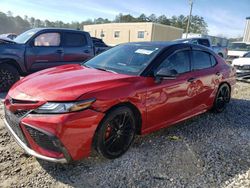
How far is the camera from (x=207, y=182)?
10.1 ft

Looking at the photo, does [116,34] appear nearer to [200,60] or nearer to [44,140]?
[200,60]

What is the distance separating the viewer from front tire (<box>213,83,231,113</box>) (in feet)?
17.9

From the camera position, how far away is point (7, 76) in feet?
22.8

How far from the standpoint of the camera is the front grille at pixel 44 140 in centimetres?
272

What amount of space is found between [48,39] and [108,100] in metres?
5.39

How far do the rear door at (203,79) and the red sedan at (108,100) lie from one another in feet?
0.06

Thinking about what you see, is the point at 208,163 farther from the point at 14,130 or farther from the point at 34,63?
the point at 34,63

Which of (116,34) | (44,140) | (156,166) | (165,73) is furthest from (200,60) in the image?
(116,34)

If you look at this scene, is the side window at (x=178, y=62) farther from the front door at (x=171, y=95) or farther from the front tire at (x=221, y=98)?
the front tire at (x=221, y=98)

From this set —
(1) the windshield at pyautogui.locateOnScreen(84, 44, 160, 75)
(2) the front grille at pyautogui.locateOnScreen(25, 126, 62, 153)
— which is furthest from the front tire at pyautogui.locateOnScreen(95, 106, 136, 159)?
(1) the windshield at pyautogui.locateOnScreen(84, 44, 160, 75)

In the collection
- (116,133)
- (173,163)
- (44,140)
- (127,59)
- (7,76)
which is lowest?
(173,163)

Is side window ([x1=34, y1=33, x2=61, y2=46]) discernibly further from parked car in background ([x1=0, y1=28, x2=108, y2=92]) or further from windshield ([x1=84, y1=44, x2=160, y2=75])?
windshield ([x1=84, y1=44, x2=160, y2=75])

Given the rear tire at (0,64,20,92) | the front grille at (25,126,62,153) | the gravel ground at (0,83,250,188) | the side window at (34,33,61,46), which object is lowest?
the gravel ground at (0,83,250,188)

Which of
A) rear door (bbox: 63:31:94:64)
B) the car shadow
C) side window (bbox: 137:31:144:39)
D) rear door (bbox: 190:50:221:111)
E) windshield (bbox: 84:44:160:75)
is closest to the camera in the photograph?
the car shadow
